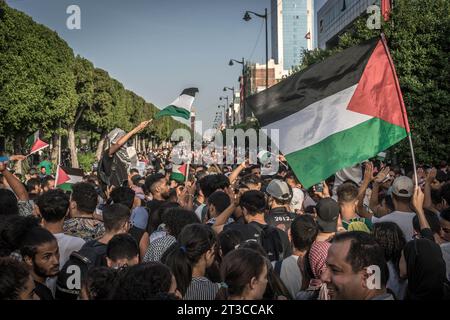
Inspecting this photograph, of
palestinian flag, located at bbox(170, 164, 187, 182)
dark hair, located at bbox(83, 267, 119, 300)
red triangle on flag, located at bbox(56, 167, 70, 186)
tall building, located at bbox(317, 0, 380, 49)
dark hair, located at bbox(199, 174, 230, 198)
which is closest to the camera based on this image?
dark hair, located at bbox(83, 267, 119, 300)

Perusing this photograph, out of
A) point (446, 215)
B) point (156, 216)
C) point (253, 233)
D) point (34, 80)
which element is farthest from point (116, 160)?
point (34, 80)

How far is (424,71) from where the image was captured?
20.3m

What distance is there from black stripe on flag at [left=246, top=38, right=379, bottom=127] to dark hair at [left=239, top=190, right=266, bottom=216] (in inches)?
27.8

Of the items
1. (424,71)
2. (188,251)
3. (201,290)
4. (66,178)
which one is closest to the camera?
(201,290)

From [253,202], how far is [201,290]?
1.87 m

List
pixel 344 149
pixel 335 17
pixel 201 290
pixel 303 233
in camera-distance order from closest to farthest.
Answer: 1. pixel 201 290
2. pixel 303 233
3. pixel 344 149
4. pixel 335 17

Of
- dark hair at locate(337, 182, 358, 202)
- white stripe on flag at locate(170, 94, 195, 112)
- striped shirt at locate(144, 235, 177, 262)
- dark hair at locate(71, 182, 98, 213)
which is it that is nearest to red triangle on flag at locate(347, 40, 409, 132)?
dark hair at locate(337, 182, 358, 202)

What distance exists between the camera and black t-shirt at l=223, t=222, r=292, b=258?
16.9 feet

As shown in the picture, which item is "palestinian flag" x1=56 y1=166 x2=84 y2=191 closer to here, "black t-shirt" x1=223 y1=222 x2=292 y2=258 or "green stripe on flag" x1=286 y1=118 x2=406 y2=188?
"black t-shirt" x1=223 y1=222 x2=292 y2=258

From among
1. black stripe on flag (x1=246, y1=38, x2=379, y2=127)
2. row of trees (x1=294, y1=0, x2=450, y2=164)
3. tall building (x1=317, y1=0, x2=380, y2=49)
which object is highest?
tall building (x1=317, y1=0, x2=380, y2=49)

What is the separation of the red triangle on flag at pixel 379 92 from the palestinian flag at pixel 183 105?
4512mm

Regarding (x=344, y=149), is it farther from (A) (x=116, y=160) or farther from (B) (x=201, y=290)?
(A) (x=116, y=160)

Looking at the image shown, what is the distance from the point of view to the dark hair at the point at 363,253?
3.21 m
